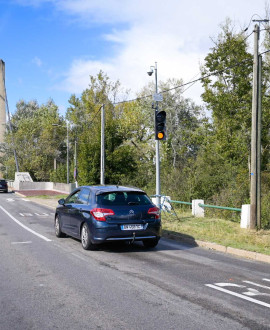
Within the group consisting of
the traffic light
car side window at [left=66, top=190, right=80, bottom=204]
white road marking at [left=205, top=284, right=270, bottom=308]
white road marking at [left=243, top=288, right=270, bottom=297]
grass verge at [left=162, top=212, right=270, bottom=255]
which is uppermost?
the traffic light

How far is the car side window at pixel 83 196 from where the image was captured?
10.9 m

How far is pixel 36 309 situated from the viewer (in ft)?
18.0

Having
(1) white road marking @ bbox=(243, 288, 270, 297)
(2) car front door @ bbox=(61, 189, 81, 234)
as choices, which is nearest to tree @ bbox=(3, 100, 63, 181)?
(2) car front door @ bbox=(61, 189, 81, 234)

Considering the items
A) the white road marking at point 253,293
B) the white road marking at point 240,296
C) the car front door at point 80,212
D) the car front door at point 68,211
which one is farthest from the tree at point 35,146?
the white road marking at point 253,293

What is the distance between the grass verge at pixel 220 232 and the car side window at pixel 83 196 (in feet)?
10.6

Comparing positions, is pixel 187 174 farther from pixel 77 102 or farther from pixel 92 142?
pixel 77 102

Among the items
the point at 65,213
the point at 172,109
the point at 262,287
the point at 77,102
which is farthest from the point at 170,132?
the point at 262,287

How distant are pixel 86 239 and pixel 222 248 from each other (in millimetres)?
3320

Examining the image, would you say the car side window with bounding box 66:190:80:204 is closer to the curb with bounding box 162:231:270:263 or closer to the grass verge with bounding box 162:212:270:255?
the curb with bounding box 162:231:270:263

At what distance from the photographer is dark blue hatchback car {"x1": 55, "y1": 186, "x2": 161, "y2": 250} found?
9977 mm

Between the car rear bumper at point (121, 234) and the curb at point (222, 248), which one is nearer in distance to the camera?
the curb at point (222, 248)

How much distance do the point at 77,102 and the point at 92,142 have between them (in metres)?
31.4

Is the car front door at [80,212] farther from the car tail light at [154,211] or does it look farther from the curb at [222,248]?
the curb at [222,248]

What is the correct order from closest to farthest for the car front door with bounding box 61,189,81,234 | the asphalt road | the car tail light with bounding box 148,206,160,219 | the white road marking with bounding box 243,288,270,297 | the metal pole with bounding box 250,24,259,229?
the asphalt road, the white road marking with bounding box 243,288,270,297, the car tail light with bounding box 148,206,160,219, the car front door with bounding box 61,189,81,234, the metal pole with bounding box 250,24,259,229
